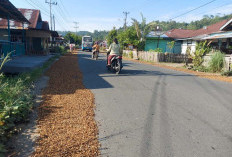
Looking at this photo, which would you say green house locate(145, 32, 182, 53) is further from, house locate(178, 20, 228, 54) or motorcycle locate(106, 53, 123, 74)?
motorcycle locate(106, 53, 123, 74)

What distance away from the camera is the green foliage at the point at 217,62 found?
11919mm

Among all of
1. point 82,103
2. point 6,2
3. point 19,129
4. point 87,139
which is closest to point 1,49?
point 6,2

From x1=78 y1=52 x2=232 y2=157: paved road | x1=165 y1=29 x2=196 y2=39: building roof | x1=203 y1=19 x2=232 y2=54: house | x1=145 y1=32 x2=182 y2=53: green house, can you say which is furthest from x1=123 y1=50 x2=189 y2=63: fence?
x1=78 y1=52 x2=232 y2=157: paved road

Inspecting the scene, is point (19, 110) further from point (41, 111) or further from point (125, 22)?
point (125, 22)

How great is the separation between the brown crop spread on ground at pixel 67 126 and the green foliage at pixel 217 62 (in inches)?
399

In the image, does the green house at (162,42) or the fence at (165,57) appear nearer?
the fence at (165,57)

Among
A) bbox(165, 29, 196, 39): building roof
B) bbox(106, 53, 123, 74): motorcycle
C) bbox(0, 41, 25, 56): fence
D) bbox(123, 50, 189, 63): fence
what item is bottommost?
bbox(106, 53, 123, 74): motorcycle

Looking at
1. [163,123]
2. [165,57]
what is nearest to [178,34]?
[165,57]

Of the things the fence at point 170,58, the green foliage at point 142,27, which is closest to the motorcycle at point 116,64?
the fence at point 170,58

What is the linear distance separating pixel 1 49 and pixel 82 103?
7.96 meters

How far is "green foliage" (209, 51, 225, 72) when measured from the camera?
11.9 metres

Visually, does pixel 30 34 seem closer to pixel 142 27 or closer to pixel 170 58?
pixel 170 58

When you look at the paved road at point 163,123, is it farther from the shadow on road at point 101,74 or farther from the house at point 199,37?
the house at point 199,37

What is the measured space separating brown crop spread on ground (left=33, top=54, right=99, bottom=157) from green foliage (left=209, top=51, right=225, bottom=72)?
33.2 feet
